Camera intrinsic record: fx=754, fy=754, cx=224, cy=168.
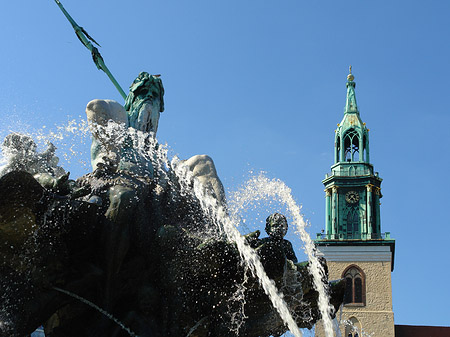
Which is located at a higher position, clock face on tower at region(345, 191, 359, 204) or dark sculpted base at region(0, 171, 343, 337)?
clock face on tower at region(345, 191, 359, 204)

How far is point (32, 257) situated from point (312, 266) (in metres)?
3.36

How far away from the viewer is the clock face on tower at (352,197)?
64.8 meters

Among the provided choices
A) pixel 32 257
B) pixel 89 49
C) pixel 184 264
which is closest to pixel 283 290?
pixel 184 264

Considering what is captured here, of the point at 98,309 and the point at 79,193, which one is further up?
the point at 79,193

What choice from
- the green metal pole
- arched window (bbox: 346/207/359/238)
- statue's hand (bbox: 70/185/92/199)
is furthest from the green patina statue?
arched window (bbox: 346/207/359/238)

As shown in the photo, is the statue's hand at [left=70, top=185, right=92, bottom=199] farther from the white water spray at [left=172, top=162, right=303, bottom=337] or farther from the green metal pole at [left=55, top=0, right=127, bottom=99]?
the green metal pole at [left=55, top=0, right=127, bottom=99]

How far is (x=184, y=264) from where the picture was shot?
847cm

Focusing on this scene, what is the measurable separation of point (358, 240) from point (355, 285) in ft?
12.0

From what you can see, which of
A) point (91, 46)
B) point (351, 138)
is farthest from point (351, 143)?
point (91, 46)

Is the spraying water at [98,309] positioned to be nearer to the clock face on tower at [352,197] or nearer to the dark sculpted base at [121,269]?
the dark sculpted base at [121,269]

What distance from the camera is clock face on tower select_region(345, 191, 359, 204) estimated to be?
64750mm

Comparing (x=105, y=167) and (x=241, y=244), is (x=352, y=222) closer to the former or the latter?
(x=105, y=167)

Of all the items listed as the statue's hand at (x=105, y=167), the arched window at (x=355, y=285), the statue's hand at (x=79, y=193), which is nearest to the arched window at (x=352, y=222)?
the arched window at (x=355, y=285)

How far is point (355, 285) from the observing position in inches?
2425
